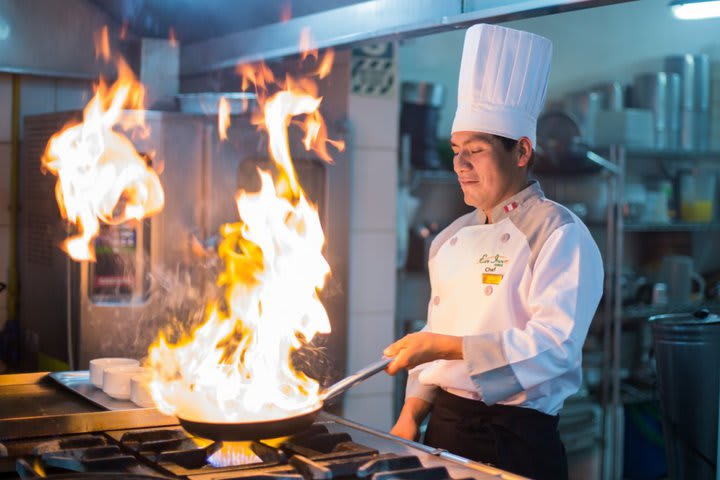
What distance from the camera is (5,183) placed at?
3.27 metres

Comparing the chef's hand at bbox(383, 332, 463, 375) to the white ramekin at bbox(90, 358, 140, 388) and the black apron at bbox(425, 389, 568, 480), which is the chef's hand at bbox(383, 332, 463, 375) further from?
the white ramekin at bbox(90, 358, 140, 388)

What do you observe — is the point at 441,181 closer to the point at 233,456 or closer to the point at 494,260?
the point at 494,260

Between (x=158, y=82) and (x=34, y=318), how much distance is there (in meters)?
0.91

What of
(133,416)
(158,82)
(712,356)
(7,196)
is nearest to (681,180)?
(712,356)

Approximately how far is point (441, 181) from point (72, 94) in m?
2.02

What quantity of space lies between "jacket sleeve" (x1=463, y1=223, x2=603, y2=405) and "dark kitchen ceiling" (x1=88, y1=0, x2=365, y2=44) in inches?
29.1

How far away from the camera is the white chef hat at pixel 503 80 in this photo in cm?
215

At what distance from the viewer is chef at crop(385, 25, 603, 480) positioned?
75.5 inches

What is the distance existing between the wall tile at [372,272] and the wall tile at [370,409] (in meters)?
0.36

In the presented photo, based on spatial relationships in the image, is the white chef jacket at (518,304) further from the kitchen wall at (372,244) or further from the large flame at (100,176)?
the kitchen wall at (372,244)

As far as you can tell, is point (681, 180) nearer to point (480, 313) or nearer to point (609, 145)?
point (609, 145)

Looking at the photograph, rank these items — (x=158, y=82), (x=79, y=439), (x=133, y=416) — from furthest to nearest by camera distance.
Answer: (x=158, y=82) → (x=133, y=416) → (x=79, y=439)

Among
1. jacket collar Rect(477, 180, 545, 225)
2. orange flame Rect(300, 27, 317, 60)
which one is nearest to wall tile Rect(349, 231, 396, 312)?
orange flame Rect(300, 27, 317, 60)

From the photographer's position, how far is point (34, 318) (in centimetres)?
312
